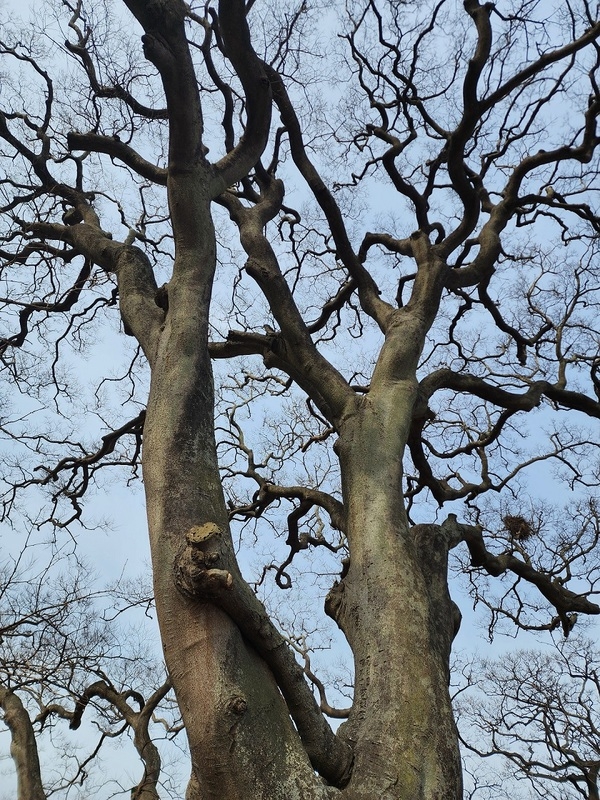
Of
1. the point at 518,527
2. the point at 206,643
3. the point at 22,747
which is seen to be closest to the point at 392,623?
the point at 206,643

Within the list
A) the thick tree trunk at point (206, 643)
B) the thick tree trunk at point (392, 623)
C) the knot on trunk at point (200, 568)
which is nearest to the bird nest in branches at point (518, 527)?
the thick tree trunk at point (392, 623)

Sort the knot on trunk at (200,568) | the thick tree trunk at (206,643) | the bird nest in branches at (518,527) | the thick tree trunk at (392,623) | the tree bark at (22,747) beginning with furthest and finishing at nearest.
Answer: the bird nest in branches at (518,527), the tree bark at (22,747), the thick tree trunk at (392,623), the knot on trunk at (200,568), the thick tree trunk at (206,643)

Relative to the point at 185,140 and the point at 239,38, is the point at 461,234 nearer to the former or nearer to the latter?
the point at 239,38

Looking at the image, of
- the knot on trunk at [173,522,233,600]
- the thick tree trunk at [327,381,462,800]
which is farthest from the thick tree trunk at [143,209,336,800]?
the thick tree trunk at [327,381,462,800]

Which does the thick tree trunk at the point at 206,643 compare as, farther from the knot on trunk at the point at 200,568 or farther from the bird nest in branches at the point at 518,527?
the bird nest in branches at the point at 518,527

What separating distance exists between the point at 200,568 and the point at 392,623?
122cm

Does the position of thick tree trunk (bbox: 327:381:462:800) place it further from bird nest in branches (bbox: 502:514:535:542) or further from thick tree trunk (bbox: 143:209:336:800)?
bird nest in branches (bbox: 502:514:535:542)

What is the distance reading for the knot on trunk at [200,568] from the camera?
219 cm

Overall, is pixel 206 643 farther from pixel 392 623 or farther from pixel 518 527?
pixel 518 527

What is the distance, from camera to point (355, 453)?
13.2 ft

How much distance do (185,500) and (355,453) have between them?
1.71m

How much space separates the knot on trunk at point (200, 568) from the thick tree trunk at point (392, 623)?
936mm

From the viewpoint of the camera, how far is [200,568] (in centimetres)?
221

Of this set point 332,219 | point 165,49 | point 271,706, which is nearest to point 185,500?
point 271,706
